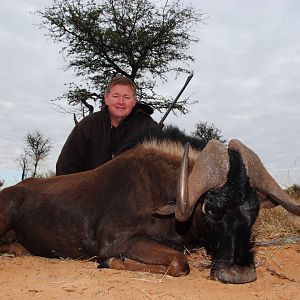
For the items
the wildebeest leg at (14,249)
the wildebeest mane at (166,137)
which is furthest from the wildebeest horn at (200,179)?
the wildebeest leg at (14,249)

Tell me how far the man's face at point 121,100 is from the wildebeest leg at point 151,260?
2.36m

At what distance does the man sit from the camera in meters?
6.03

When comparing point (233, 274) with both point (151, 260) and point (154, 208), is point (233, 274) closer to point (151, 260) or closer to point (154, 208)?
point (151, 260)

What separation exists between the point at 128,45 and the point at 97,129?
12962 millimetres

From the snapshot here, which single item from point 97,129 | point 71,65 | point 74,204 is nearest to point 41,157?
point 71,65

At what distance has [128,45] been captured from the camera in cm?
1866

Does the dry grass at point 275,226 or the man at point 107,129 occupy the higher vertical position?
the man at point 107,129

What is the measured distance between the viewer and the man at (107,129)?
6.03 metres

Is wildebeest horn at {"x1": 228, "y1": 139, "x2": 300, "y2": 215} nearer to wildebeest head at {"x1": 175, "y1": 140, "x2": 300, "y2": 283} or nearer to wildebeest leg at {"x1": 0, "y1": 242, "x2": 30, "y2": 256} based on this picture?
wildebeest head at {"x1": 175, "y1": 140, "x2": 300, "y2": 283}

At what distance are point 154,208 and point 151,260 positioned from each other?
0.47 m

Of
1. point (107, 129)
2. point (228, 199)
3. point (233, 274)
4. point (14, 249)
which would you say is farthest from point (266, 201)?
point (107, 129)

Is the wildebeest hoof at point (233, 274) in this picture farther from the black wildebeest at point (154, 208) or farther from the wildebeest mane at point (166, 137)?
the wildebeest mane at point (166, 137)

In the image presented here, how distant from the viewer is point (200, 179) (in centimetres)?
369

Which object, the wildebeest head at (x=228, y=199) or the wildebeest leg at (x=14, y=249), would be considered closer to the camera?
the wildebeest head at (x=228, y=199)
